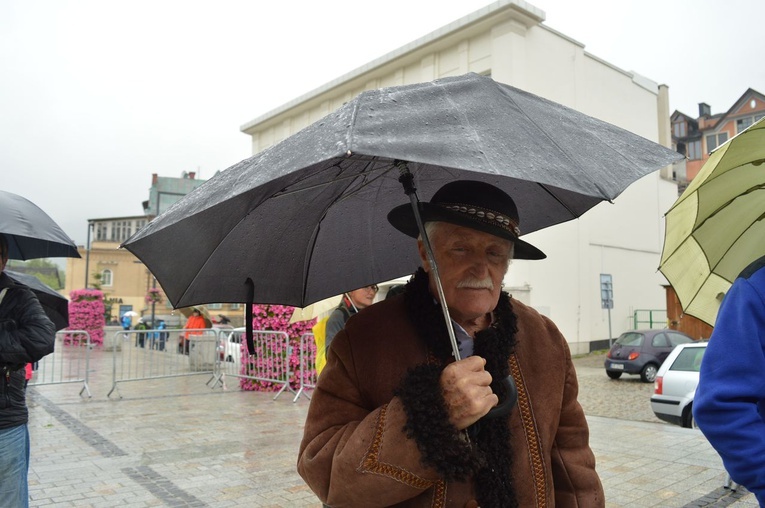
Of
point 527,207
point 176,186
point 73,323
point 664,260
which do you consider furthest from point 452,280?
point 176,186

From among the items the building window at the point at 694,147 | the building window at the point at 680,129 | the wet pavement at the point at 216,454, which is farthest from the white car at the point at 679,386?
A: the building window at the point at 680,129

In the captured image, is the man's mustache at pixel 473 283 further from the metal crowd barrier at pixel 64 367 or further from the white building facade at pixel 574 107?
the white building facade at pixel 574 107

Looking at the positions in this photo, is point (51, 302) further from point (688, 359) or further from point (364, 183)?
point (688, 359)

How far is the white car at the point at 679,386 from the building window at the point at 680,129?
2250 inches

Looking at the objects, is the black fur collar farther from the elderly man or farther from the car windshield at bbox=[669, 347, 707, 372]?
the car windshield at bbox=[669, 347, 707, 372]

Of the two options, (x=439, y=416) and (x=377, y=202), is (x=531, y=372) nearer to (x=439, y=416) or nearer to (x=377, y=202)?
(x=439, y=416)

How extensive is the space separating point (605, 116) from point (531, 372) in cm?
2695

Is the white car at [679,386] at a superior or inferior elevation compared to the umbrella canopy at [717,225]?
inferior

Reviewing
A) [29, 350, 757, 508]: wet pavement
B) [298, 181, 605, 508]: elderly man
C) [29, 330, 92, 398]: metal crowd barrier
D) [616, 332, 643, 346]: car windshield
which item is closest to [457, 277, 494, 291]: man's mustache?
[298, 181, 605, 508]: elderly man

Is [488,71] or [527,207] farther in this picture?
[488,71]

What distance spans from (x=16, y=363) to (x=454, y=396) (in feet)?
9.05

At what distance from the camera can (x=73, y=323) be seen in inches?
1062

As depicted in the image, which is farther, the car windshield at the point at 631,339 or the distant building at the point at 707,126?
the distant building at the point at 707,126

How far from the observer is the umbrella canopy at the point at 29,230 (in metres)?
3.31
